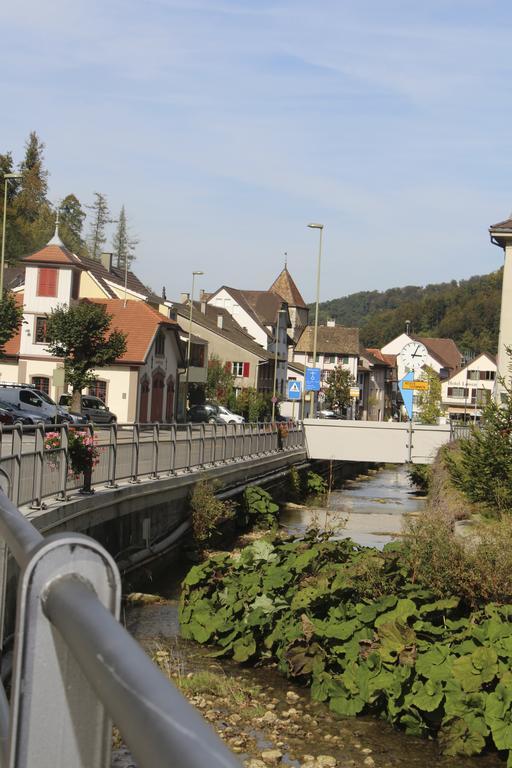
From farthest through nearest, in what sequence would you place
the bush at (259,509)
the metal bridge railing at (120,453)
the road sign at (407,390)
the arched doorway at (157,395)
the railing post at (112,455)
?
the arched doorway at (157,395)
the road sign at (407,390)
the bush at (259,509)
the railing post at (112,455)
the metal bridge railing at (120,453)

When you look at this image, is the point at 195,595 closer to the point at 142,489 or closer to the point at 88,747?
the point at 142,489

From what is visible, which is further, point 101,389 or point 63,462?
point 101,389

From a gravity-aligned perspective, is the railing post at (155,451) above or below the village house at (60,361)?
below

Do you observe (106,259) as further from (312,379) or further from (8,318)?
(8,318)

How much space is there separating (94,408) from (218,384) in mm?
25003

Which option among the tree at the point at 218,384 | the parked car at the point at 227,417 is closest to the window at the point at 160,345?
the parked car at the point at 227,417

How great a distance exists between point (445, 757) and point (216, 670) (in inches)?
163

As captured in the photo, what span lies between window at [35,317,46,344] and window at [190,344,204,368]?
1523 cm

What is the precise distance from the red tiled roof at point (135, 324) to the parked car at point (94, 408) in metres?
4.53

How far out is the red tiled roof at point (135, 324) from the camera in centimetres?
5934

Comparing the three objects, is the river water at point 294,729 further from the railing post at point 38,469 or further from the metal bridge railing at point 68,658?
the metal bridge railing at point 68,658

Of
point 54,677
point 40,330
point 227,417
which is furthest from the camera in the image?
point 227,417

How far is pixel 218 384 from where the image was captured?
Answer: 257 feet

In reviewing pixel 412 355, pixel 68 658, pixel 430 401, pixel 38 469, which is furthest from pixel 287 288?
pixel 68 658
